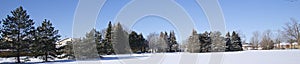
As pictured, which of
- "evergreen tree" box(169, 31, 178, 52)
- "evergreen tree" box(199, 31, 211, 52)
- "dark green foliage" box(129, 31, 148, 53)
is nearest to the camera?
"dark green foliage" box(129, 31, 148, 53)

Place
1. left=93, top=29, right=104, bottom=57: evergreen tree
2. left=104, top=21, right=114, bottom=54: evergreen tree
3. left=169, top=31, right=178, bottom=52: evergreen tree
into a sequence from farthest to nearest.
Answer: left=169, top=31, right=178, bottom=52: evergreen tree
left=104, top=21, right=114, bottom=54: evergreen tree
left=93, top=29, right=104, bottom=57: evergreen tree

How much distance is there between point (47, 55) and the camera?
2859 cm

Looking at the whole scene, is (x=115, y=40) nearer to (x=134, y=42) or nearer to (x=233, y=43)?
(x=134, y=42)

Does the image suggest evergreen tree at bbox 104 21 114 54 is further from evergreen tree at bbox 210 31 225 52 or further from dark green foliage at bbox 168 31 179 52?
dark green foliage at bbox 168 31 179 52

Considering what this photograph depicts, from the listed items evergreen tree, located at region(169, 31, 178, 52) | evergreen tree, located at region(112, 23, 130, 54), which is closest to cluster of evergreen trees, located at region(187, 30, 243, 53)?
evergreen tree, located at region(169, 31, 178, 52)

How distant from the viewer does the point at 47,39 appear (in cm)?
2822

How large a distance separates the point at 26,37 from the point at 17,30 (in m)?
1.07

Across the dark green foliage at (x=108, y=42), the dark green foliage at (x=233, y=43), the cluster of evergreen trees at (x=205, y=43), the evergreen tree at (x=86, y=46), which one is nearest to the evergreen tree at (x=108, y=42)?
the dark green foliage at (x=108, y=42)

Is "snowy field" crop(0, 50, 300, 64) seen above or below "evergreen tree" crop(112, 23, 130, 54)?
below

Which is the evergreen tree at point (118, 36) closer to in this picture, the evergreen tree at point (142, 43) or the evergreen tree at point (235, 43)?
the evergreen tree at point (142, 43)

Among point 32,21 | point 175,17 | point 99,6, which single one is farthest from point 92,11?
point 32,21

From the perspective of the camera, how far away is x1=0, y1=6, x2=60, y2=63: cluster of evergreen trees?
25.6 m

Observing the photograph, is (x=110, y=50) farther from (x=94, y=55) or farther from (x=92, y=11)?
(x=92, y=11)

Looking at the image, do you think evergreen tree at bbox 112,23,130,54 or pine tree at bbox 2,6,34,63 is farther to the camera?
evergreen tree at bbox 112,23,130,54
